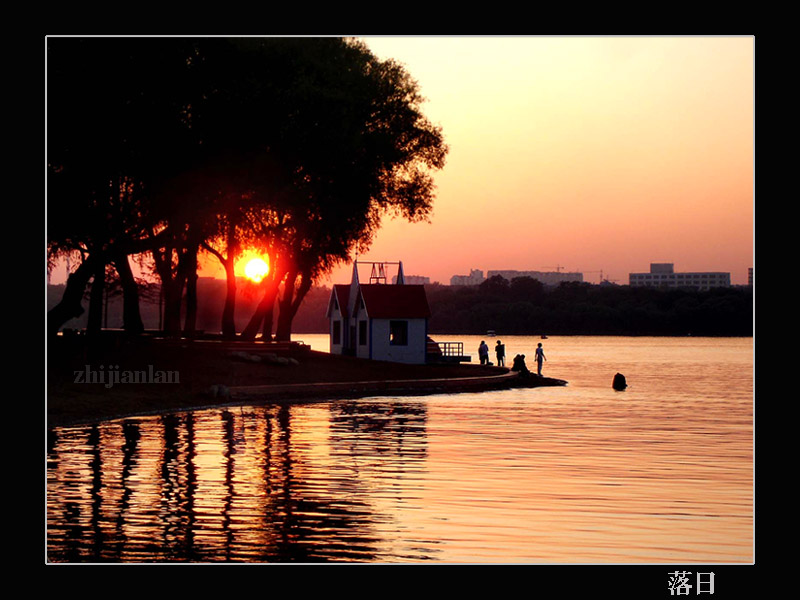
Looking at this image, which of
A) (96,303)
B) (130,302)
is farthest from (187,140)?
(130,302)

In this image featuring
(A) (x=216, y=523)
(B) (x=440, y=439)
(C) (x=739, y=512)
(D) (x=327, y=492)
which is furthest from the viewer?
(B) (x=440, y=439)

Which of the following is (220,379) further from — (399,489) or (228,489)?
(399,489)

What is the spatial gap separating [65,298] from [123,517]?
29.9 meters

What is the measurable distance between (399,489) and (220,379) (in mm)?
28590

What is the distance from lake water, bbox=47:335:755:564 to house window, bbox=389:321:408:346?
30.9 meters

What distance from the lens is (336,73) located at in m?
53.9

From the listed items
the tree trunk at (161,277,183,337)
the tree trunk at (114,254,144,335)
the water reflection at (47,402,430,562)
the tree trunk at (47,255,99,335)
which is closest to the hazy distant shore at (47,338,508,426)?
the tree trunk at (47,255,99,335)

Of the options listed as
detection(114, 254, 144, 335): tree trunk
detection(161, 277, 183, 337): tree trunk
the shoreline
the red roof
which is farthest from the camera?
the red roof

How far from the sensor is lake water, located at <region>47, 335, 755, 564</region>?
16.2 metres

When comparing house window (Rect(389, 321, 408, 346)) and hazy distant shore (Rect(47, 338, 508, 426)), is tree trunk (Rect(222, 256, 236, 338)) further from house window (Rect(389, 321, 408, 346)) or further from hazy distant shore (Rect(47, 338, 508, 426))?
house window (Rect(389, 321, 408, 346))

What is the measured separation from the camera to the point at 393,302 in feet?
238

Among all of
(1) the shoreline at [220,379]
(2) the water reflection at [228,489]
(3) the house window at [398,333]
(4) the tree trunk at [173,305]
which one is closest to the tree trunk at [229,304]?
(4) the tree trunk at [173,305]

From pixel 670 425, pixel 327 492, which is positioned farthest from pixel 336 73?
pixel 327 492
